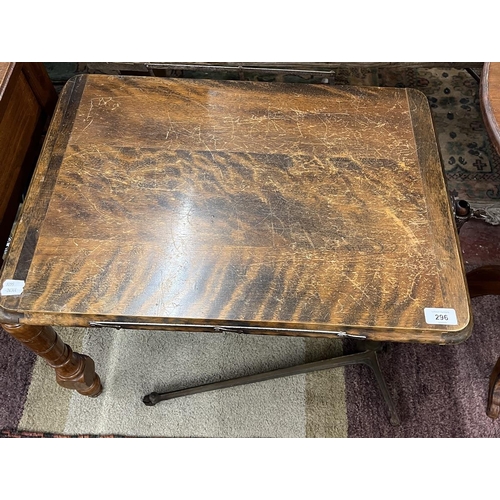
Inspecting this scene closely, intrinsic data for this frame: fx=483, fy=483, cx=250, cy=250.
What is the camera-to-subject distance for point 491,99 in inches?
28.3

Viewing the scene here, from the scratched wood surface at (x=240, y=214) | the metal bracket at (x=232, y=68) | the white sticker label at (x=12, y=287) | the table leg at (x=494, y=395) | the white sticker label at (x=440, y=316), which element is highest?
the metal bracket at (x=232, y=68)

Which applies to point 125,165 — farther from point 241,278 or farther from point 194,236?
point 241,278

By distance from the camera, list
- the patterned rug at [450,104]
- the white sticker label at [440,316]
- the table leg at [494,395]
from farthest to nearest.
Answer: the patterned rug at [450,104] < the table leg at [494,395] < the white sticker label at [440,316]

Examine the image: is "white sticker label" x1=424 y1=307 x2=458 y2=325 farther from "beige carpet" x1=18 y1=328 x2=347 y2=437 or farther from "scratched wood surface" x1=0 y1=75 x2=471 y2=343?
"beige carpet" x1=18 y1=328 x2=347 y2=437

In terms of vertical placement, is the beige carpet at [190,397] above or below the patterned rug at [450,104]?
below

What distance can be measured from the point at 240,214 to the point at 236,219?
0.01 metres

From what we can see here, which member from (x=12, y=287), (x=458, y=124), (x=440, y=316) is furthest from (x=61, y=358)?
(x=458, y=124)

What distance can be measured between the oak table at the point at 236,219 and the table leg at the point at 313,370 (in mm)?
229

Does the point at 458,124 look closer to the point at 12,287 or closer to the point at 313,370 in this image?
the point at 313,370

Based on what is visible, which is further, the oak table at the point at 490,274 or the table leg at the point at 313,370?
the table leg at the point at 313,370

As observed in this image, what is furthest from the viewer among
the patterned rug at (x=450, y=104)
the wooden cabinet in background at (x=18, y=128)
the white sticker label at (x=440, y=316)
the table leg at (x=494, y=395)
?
the patterned rug at (x=450, y=104)

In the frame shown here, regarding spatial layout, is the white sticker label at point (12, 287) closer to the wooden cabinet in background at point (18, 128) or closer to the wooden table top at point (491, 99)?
the wooden cabinet in background at point (18, 128)

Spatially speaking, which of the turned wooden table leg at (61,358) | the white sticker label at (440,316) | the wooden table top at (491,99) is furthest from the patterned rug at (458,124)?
the turned wooden table leg at (61,358)

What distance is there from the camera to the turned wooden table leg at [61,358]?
768 millimetres
